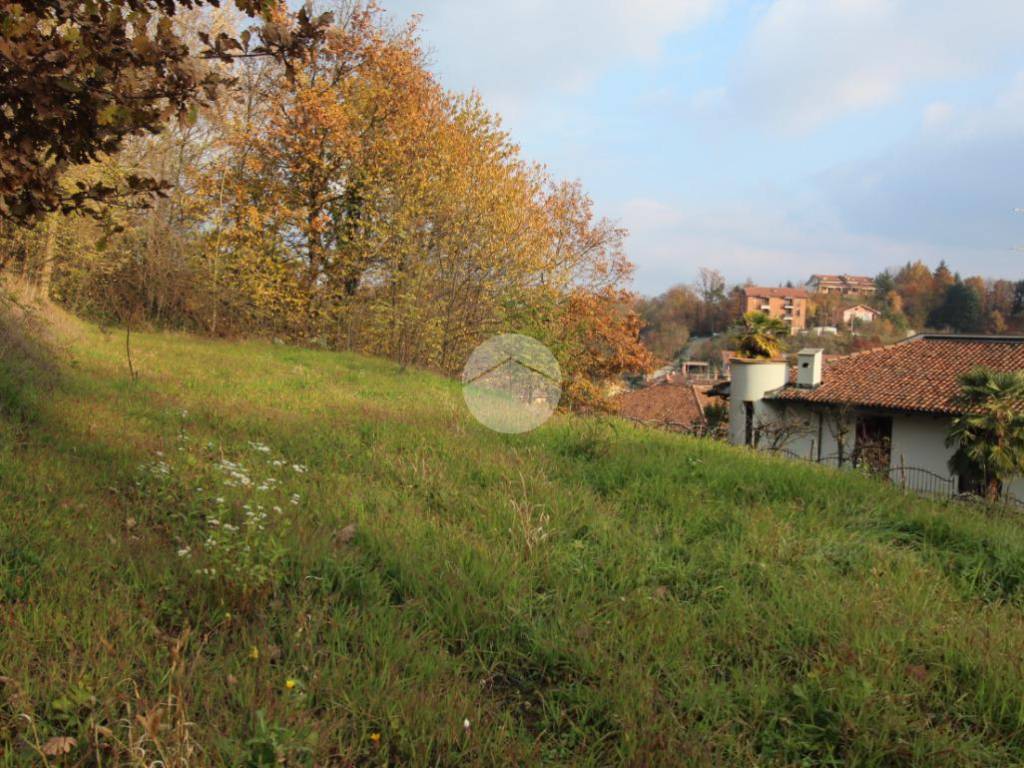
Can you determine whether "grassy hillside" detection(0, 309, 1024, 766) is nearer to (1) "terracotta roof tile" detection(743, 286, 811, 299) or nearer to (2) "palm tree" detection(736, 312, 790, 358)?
(2) "palm tree" detection(736, 312, 790, 358)

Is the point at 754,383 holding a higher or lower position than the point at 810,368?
lower

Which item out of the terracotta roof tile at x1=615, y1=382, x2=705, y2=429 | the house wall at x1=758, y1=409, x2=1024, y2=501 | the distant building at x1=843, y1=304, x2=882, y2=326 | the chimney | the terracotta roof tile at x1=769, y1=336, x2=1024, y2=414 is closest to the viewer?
the house wall at x1=758, y1=409, x2=1024, y2=501

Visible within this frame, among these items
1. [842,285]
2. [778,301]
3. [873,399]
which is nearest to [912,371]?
[873,399]

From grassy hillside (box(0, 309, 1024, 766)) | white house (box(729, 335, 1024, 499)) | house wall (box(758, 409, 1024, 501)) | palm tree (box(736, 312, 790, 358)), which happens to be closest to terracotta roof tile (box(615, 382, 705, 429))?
palm tree (box(736, 312, 790, 358))

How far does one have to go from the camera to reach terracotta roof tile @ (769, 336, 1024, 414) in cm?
2220

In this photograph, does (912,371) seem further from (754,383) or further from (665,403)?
(665,403)

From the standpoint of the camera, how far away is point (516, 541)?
384 cm

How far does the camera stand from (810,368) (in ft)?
83.8

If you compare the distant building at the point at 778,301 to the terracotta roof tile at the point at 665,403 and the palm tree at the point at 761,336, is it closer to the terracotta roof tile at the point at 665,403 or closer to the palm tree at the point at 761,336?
the terracotta roof tile at the point at 665,403

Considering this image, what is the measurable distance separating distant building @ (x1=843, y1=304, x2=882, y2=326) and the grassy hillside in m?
92.7

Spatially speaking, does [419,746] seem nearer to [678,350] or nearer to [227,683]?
[227,683]

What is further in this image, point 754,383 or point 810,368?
point 754,383

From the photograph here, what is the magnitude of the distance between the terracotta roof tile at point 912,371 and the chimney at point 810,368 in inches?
11.2

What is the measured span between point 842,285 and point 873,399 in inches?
4978
